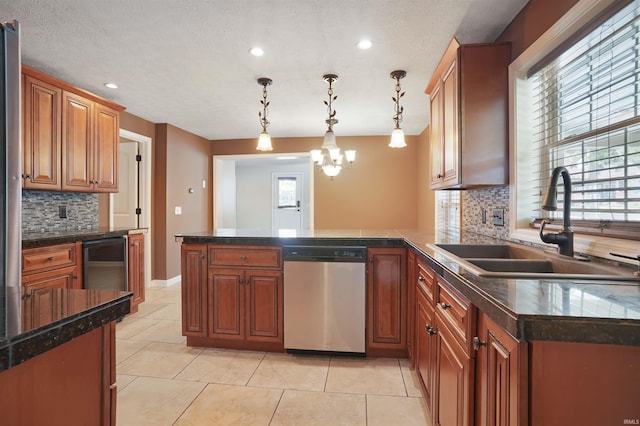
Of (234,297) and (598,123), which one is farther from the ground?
(598,123)

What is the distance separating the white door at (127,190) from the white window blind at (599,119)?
468 cm

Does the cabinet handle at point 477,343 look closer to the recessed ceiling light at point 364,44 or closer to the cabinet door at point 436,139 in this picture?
the cabinet door at point 436,139

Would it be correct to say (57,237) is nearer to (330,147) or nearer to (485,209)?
(330,147)

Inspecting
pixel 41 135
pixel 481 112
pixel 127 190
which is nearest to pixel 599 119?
pixel 481 112

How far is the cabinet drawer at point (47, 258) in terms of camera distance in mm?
2299

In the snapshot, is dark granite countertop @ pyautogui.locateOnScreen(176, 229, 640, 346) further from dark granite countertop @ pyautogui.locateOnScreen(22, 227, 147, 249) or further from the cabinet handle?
dark granite countertop @ pyautogui.locateOnScreen(22, 227, 147, 249)

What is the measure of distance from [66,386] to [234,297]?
1783 mm

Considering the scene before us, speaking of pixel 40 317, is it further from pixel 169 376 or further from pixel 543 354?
pixel 169 376

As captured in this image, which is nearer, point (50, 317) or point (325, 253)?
point (50, 317)

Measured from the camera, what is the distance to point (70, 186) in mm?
2984

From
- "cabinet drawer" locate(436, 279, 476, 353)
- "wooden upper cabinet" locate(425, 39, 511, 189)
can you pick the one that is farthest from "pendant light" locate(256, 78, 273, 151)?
"cabinet drawer" locate(436, 279, 476, 353)

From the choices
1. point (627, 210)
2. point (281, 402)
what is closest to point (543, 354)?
point (627, 210)

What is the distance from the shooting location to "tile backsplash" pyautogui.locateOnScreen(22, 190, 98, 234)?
2.96 meters

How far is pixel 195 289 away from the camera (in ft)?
8.27
